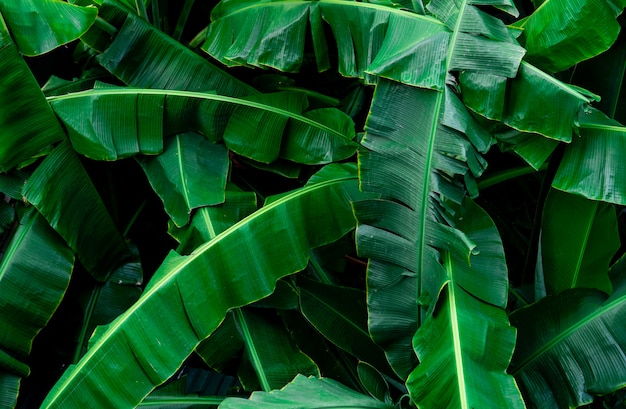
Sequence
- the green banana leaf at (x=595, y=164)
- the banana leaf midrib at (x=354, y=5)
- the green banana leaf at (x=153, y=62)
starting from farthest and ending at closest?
1. the green banana leaf at (x=153, y=62)
2. the banana leaf midrib at (x=354, y=5)
3. the green banana leaf at (x=595, y=164)

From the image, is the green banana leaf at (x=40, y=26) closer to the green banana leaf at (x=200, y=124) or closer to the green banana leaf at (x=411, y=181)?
the green banana leaf at (x=200, y=124)

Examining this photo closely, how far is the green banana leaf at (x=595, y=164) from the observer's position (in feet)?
4.51

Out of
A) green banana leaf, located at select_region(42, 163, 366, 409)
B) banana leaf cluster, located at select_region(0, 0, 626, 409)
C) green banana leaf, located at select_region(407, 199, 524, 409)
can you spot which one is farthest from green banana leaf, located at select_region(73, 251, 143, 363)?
green banana leaf, located at select_region(407, 199, 524, 409)

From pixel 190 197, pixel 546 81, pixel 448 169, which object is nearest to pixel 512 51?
pixel 546 81

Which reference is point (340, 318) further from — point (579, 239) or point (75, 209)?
point (75, 209)

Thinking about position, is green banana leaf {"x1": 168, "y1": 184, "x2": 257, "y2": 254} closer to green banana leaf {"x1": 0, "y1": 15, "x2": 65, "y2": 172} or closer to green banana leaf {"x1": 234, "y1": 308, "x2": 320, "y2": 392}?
green banana leaf {"x1": 234, "y1": 308, "x2": 320, "y2": 392}

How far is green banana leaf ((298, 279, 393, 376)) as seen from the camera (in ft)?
4.98

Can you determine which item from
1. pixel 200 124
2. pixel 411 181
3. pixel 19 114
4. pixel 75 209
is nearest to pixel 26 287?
pixel 75 209

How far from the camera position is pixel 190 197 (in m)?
1.54

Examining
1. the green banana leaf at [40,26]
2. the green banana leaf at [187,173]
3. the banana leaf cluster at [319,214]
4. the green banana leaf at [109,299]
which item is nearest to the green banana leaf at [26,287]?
the banana leaf cluster at [319,214]

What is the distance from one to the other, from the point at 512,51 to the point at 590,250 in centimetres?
57

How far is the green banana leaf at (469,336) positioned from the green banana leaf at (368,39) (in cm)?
34

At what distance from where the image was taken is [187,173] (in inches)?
62.7

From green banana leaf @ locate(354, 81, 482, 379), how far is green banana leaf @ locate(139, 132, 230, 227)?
442 mm
